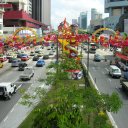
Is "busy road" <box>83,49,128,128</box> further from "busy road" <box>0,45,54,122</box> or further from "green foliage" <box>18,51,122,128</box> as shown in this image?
"green foliage" <box>18,51,122,128</box>

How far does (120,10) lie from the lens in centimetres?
17475

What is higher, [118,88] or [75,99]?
[75,99]

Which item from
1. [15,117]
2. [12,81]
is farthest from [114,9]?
[15,117]

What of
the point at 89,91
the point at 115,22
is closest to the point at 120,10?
the point at 115,22

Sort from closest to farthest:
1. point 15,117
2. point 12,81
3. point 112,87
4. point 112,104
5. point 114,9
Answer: point 112,104 < point 15,117 < point 112,87 < point 12,81 < point 114,9

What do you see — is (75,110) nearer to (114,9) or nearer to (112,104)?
(112,104)

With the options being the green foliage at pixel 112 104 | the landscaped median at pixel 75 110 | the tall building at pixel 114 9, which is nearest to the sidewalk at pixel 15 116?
the landscaped median at pixel 75 110

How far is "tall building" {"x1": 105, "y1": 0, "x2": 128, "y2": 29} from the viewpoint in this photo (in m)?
170

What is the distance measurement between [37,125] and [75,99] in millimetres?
2562

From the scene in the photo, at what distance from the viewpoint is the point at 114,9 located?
579 feet

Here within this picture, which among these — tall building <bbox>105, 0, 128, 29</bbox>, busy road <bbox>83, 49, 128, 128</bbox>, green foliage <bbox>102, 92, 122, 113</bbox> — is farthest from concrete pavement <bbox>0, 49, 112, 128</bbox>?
tall building <bbox>105, 0, 128, 29</bbox>

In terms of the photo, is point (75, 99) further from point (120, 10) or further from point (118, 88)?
point (120, 10)

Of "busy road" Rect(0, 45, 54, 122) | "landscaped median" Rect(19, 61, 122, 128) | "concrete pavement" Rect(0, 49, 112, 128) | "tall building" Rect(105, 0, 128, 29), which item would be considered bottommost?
"concrete pavement" Rect(0, 49, 112, 128)

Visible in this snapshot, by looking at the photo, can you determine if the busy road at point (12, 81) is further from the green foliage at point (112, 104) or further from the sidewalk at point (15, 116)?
the green foliage at point (112, 104)
